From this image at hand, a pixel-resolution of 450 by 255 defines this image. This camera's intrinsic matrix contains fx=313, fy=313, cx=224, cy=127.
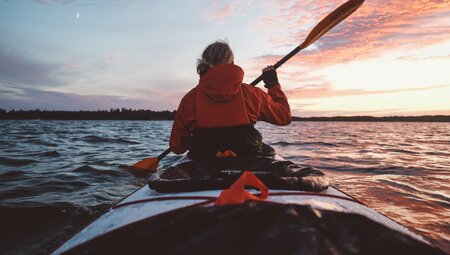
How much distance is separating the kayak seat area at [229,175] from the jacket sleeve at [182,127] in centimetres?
45

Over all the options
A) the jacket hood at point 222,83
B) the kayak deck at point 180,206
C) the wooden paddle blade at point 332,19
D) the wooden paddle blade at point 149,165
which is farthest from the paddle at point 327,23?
the kayak deck at point 180,206

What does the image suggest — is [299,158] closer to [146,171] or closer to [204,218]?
[146,171]

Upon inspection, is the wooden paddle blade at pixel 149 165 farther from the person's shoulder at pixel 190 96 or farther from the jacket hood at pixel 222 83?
the jacket hood at pixel 222 83

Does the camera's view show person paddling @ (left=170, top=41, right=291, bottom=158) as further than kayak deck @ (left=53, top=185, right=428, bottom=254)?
Yes

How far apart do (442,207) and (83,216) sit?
16.2ft

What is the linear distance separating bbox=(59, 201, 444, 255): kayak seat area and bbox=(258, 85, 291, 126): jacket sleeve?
1753 mm

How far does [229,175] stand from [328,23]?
3.59 metres

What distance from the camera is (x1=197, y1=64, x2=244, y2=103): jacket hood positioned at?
2.58 meters

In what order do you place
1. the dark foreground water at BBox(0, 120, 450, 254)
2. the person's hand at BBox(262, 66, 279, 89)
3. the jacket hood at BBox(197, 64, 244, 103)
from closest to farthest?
the jacket hood at BBox(197, 64, 244, 103) < the person's hand at BBox(262, 66, 279, 89) < the dark foreground water at BBox(0, 120, 450, 254)

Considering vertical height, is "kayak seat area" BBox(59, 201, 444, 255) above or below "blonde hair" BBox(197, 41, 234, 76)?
below

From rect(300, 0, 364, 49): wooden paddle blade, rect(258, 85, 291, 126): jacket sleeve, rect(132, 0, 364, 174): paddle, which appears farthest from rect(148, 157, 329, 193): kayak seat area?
rect(300, 0, 364, 49): wooden paddle blade

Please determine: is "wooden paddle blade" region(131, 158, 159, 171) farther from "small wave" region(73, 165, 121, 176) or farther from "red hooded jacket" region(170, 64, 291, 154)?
"red hooded jacket" region(170, 64, 291, 154)

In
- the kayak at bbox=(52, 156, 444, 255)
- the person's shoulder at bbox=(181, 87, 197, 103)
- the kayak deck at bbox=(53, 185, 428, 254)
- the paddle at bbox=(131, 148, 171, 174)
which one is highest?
the person's shoulder at bbox=(181, 87, 197, 103)

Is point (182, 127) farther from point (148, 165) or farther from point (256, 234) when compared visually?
point (148, 165)
